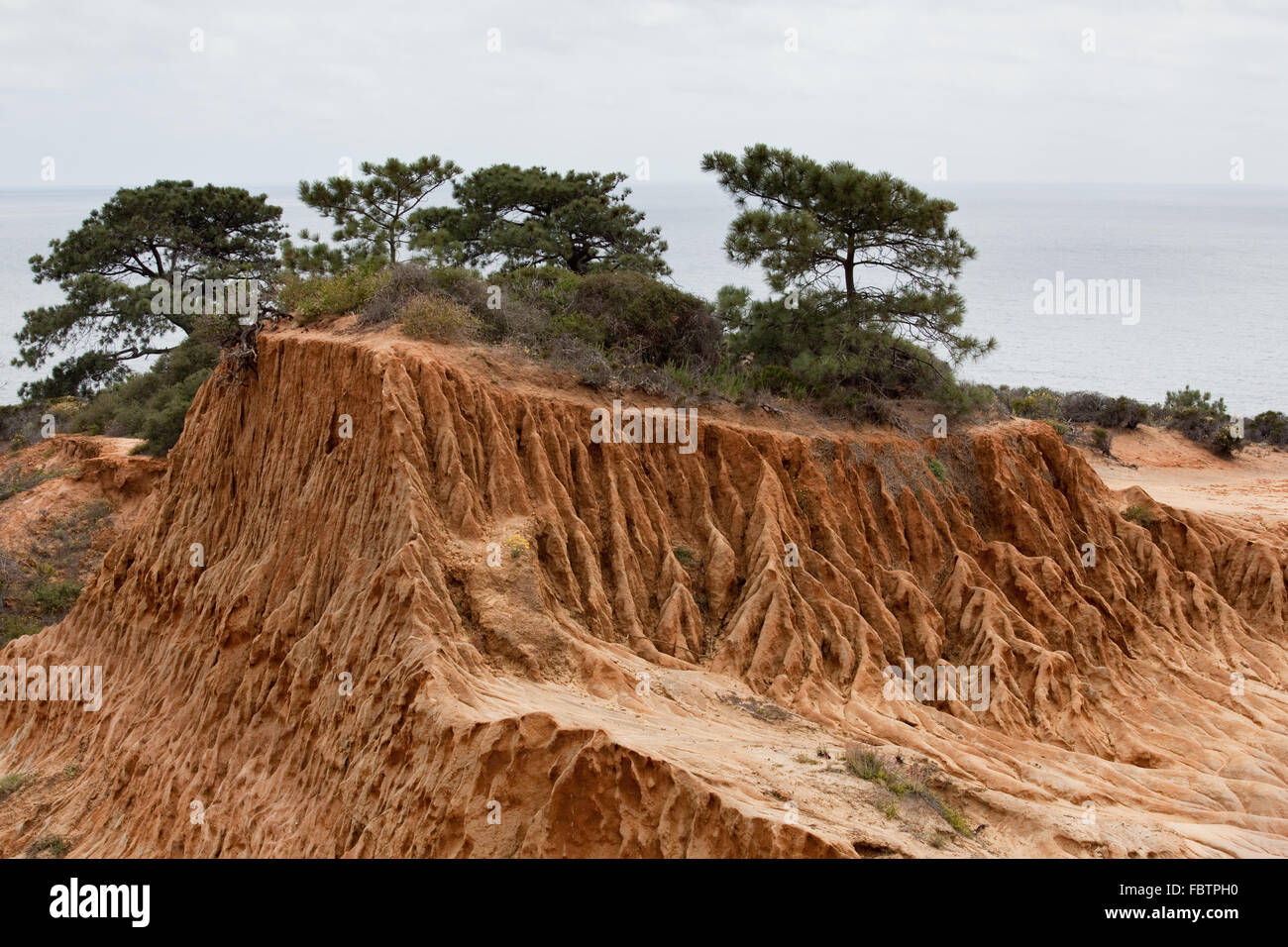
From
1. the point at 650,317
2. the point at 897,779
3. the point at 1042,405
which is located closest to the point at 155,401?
the point at 650,317

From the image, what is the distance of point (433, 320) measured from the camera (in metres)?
18.1

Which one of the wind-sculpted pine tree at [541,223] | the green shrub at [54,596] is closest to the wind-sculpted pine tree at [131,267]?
the wind-sculpted pine tree at [541,223]

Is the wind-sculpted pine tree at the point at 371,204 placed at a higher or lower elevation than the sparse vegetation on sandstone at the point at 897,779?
higher

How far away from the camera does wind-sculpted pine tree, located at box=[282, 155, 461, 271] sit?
3038 cm

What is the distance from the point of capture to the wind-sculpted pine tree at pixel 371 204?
1196 inches

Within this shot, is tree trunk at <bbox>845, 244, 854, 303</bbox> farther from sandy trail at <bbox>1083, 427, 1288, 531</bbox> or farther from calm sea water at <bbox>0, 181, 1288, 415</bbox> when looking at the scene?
calm sea water at <bbox>0, 181, 1288, 415</bbox>

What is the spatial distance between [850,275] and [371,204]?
15128 millimetres

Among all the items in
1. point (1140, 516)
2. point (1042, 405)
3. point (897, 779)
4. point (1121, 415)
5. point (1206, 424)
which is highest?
point (1042, 405)

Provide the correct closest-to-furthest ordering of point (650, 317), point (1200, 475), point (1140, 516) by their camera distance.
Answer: point (650, 317)
point (1140, 516)
point (1200, 475)

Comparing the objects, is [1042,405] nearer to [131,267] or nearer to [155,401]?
[155,401]

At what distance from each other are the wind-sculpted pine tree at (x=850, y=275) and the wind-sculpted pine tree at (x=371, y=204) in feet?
38.2

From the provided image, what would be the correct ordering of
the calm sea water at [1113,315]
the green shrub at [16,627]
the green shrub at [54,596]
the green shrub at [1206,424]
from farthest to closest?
the calm sea water at [1113,315]
the green shrub at [1206,424]
the green shrub at [54,596]
the green shrub at [16,627]

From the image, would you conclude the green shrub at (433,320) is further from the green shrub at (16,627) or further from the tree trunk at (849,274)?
the green shrub at (16,627)

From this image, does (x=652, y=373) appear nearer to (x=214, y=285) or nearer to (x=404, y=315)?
(x=404, y=315)
